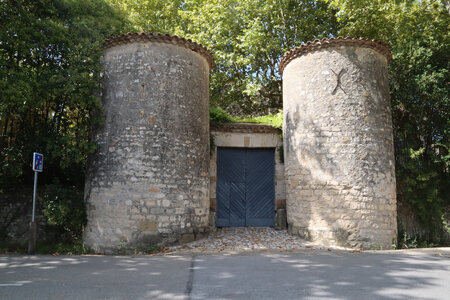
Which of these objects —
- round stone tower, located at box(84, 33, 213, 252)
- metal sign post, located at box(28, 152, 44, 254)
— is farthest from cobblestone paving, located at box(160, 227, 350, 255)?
metal sign post, located at box(28, 152, 44, 254)

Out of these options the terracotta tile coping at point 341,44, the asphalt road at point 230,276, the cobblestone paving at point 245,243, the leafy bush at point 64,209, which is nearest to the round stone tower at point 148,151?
the leafy bush at point 64,209

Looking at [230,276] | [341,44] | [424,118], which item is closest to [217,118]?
[341,44]

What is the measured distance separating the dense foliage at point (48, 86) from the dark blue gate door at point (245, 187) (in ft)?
13.1

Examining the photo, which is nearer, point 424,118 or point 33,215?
point 33,215

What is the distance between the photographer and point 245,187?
9.77 meters

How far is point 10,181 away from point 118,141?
311 cm

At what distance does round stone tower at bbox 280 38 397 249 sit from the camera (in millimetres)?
7695

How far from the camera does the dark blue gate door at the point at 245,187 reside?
9609 millimetres

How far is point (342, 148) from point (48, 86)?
7241 mm

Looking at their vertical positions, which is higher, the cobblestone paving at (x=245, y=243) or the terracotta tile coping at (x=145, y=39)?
the terracotta tile coping at (x=145, y=39)

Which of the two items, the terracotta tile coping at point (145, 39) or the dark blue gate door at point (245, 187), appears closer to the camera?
the terracotta tile coping at point (145, 39)

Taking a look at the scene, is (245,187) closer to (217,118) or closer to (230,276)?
(217,118)

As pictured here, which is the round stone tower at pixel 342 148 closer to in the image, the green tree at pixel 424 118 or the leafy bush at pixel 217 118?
the green tree at pixel 424 118

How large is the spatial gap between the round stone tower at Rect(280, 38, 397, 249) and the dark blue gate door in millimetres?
1096
